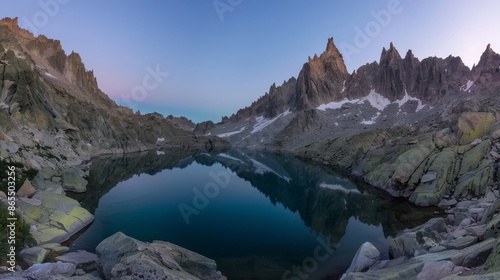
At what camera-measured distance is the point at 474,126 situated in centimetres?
5534

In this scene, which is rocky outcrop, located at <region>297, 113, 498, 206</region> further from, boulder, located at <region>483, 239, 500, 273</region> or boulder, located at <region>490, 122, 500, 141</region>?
boulder, located at <region>483, 239, 500, 273</region>

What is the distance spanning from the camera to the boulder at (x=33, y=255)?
65.5 feet

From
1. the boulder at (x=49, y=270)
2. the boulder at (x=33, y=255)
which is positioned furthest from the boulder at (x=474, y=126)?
the boulder at (x=33, y=255)

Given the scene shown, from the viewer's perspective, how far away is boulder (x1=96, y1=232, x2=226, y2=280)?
1554cm

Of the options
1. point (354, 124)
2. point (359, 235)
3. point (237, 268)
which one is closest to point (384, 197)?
point (359, 235)

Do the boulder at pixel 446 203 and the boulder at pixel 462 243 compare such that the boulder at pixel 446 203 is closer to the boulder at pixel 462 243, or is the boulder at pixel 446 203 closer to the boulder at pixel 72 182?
the boulder at pixel 462 243

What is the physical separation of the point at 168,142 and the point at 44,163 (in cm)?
14782

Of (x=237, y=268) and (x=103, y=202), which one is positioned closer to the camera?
(x=237, y=268)

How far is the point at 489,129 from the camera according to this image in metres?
52.7

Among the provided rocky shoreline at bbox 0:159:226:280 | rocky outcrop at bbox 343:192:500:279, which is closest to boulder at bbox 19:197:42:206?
rocky shoreline at bbox 0:159:226:280

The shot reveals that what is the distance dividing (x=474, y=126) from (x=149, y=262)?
64367mm

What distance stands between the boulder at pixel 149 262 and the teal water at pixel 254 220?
3.46 m

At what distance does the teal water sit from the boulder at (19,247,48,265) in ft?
15.4

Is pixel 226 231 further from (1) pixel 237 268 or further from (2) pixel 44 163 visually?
(2) pixel 44 163
